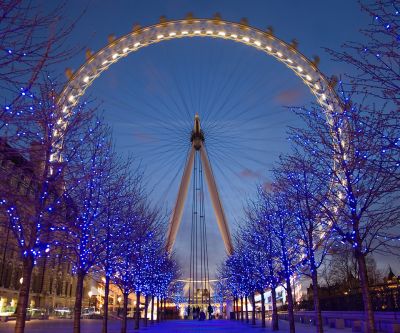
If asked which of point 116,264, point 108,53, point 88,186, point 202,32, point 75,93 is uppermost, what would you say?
point 202,32

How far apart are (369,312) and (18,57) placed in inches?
470

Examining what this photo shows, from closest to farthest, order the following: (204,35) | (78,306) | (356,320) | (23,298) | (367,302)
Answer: (23,298)
(367,302)
(78,306)
(356,320)
(204,35)

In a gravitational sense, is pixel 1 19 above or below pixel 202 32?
below

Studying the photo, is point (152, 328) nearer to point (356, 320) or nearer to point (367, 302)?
point (356, 320)

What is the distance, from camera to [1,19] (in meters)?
6.50

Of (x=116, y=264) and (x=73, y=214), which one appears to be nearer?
(x=73, y=214)

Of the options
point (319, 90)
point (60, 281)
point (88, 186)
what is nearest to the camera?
point (88, 186)

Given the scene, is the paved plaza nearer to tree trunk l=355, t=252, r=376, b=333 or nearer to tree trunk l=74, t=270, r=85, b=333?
tree trunk l=74, t=270, r=85, b=333

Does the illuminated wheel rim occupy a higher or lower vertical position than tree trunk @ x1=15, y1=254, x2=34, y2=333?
higher

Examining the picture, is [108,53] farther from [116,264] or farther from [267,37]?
[116,264]

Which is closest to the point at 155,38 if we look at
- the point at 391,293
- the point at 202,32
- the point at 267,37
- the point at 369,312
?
the point at 202,32

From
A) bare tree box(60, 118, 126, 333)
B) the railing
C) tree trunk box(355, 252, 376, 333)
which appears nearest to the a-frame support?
the railing

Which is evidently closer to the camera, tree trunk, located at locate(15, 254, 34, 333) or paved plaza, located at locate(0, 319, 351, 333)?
tree trunk, located at locate(15, 254, 34, 333)

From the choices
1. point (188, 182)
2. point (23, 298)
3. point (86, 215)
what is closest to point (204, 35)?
point (188, 182)
